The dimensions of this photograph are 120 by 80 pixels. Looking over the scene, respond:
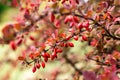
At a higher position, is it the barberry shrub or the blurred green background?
the barberry shrub

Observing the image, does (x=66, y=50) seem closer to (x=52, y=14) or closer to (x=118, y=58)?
(x=52, y=14)

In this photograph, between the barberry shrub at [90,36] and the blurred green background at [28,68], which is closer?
the barberry shrub at [90,36]

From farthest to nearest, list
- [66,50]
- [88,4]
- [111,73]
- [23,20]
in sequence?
[66,50] → [23,20] → [88,4] → [111,73]

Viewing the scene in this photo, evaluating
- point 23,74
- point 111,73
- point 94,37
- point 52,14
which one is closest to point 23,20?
point 52,14

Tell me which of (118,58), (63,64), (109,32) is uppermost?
(109,32)

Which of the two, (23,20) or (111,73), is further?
(23,20)

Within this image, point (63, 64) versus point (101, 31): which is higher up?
point (101, 31)

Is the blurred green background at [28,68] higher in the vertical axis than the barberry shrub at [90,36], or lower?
lower

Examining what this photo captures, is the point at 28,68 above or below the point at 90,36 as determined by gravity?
below

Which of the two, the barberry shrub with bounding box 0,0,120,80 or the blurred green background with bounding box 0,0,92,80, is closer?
the barberry shrub with bounding box 0,0,120,80

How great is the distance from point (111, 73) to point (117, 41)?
82 centimetres

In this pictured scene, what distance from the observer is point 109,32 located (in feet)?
8.46

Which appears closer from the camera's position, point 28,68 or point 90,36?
point 90,36

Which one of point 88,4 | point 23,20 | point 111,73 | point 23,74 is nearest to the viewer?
point 111,73
